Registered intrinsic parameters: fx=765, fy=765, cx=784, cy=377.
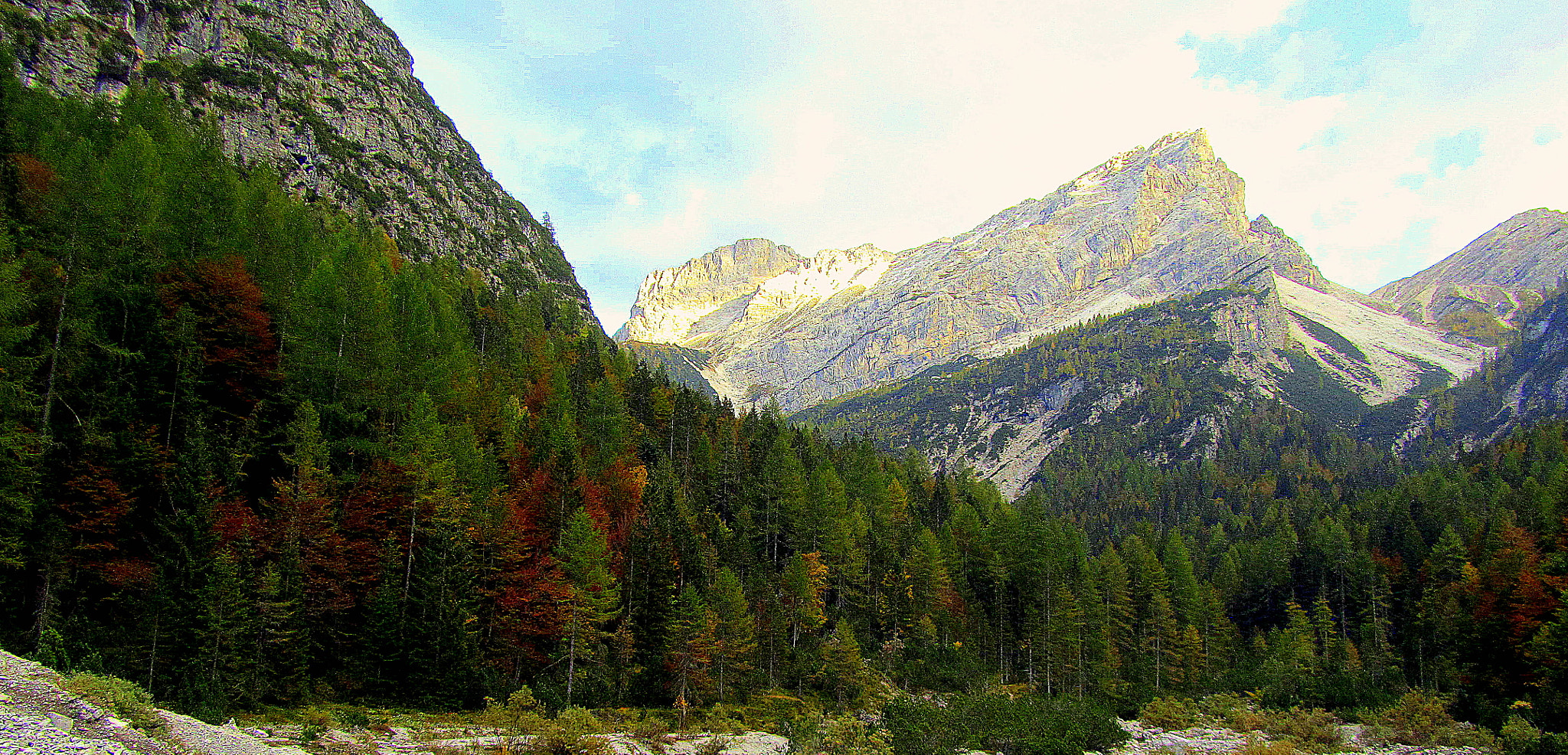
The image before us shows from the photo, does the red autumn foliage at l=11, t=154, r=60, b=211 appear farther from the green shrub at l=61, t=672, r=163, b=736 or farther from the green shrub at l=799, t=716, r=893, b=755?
the green shrub at l=799, t=716, r=893, b=755

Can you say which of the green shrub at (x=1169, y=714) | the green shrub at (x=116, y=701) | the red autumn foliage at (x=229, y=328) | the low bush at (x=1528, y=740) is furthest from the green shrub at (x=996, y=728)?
the red autumn foliage at (x=229, y=328)

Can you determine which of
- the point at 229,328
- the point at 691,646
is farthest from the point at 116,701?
the point at 691,646

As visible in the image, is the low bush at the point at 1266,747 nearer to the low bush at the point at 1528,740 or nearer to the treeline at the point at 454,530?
the low bush at the point at 1528,740

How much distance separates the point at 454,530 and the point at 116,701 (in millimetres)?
24755

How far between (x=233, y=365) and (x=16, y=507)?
43.5 ft

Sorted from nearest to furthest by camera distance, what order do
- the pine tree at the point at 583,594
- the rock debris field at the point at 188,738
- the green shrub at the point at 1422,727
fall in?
the rock debris field at the point at 188,738
the pine tree at the point at 583,594
the green shrub at the point at 1422,727

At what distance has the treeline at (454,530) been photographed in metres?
27.9

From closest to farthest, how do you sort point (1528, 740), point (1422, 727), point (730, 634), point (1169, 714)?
point (1528, 740) → point (730, 634) → point (1422, 727) → point (1169, 714)

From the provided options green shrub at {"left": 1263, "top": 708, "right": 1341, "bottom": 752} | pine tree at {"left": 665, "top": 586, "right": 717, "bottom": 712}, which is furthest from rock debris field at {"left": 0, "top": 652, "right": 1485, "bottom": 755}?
green shrub at {"left": 1263, "top": 708, "right": 1341, "bottom": 752}

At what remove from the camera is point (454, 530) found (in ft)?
127

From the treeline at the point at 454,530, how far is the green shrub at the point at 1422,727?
2.64 metres

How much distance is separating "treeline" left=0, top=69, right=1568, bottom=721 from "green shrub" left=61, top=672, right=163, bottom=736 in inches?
234

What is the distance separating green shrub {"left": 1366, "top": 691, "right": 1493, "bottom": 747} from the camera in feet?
155

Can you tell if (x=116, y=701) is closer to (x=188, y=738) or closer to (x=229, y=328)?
(x=188, y=738)
